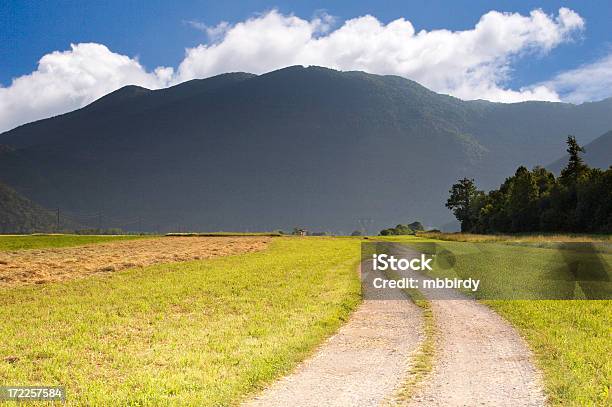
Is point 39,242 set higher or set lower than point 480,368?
lower

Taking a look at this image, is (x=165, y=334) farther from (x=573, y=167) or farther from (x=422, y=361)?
(x=573, y=167)

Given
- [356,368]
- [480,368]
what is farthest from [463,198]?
[356,368]

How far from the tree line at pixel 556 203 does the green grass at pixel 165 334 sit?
59499mm

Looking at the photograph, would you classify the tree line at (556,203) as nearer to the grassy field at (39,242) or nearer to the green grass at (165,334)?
the green grass at (165,334)

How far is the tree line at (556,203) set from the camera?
7494 centimetres

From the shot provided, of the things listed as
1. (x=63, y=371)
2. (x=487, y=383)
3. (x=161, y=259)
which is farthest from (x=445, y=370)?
(x=161, y=259)

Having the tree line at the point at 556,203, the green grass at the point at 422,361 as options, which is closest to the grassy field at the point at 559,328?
the green grass at the point at 422,361

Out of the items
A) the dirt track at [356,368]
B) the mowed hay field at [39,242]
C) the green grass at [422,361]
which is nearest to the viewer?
the dirt track at [356,368]

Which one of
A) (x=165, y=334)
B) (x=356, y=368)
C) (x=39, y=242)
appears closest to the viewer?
(x=356, y=368)

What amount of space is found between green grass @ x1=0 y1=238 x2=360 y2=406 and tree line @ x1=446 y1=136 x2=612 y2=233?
59499 millimetres

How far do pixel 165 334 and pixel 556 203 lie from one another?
82.4 m

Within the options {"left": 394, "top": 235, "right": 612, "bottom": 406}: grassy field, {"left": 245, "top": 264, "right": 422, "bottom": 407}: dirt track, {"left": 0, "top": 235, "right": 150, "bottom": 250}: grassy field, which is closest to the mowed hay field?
{"left": 0, "top": 235, "right": 150, "bottom": 250}: grassy field

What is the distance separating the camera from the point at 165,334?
52.0 ft

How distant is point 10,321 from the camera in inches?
717
